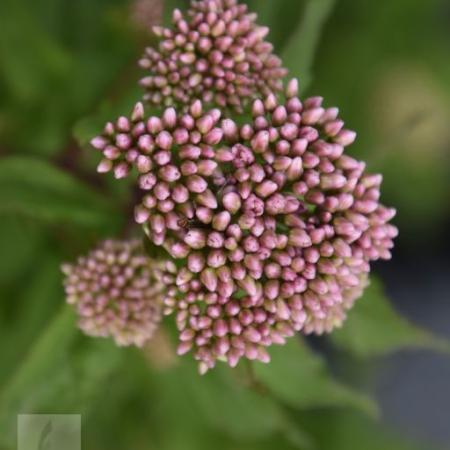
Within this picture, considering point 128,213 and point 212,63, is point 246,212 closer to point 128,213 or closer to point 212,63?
point 212,63

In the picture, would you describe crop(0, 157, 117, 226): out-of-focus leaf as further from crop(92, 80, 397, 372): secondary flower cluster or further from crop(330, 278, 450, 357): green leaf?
crop(330, 278, 450, 357): green leaf

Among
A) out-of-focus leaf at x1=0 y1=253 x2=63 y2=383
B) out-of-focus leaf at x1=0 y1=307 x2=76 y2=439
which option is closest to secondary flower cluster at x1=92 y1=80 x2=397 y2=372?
out-of-focus leaf at x1=0 y1=307 x2=76 y2=439

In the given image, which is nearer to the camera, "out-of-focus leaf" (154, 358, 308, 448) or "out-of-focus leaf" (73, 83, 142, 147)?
"out-of-focus leaf" (73, 83, 142, 147)

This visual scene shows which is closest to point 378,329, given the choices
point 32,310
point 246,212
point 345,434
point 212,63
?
point 246,212

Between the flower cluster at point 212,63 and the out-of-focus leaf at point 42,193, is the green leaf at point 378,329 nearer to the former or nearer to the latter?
the flower cluster at point 212,63

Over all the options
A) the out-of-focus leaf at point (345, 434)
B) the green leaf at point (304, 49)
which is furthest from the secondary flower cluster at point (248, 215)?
the out-of-focus leaf at point (345, 434)

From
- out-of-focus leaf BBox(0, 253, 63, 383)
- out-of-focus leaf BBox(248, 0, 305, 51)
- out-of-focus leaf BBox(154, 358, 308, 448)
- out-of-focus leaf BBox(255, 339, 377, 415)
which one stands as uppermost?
out-of-focus leaf BBox(248, 0, 305, 51)
